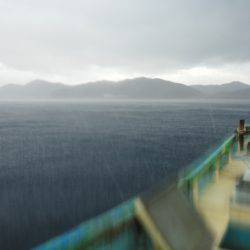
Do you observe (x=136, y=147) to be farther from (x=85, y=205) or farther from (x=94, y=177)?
(x=85, y=205)

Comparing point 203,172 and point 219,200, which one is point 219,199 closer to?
point 219,200

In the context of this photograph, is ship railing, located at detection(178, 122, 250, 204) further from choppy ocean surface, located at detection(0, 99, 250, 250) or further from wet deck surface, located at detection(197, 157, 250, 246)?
choppy ocean surface, located at detection(0, 99, 250, 250)

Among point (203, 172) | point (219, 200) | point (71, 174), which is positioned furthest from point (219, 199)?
point (71, 174)

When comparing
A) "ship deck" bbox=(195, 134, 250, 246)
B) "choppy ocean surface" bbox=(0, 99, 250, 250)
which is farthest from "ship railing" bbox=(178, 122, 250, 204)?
"choppy ocean surface" bbox=(0, 99, 250, 250)

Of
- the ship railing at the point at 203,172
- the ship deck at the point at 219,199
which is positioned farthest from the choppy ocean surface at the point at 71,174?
the ship deck at the point at 219,199

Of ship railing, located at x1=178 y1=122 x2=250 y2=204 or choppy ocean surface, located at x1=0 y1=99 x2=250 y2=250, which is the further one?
choppy ocean surface, located at x1=0 y1=99 x2=250 y2=250

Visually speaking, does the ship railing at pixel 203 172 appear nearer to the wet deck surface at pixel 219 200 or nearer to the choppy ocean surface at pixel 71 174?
the wet deck surface at pixel 219 200

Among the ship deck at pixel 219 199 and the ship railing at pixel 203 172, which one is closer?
the ship deck at pixel 219 199

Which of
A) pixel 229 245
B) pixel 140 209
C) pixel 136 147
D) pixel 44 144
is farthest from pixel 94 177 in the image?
pixel 140 209

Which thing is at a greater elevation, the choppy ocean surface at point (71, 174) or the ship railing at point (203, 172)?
the ship railing at point (203, 172)
